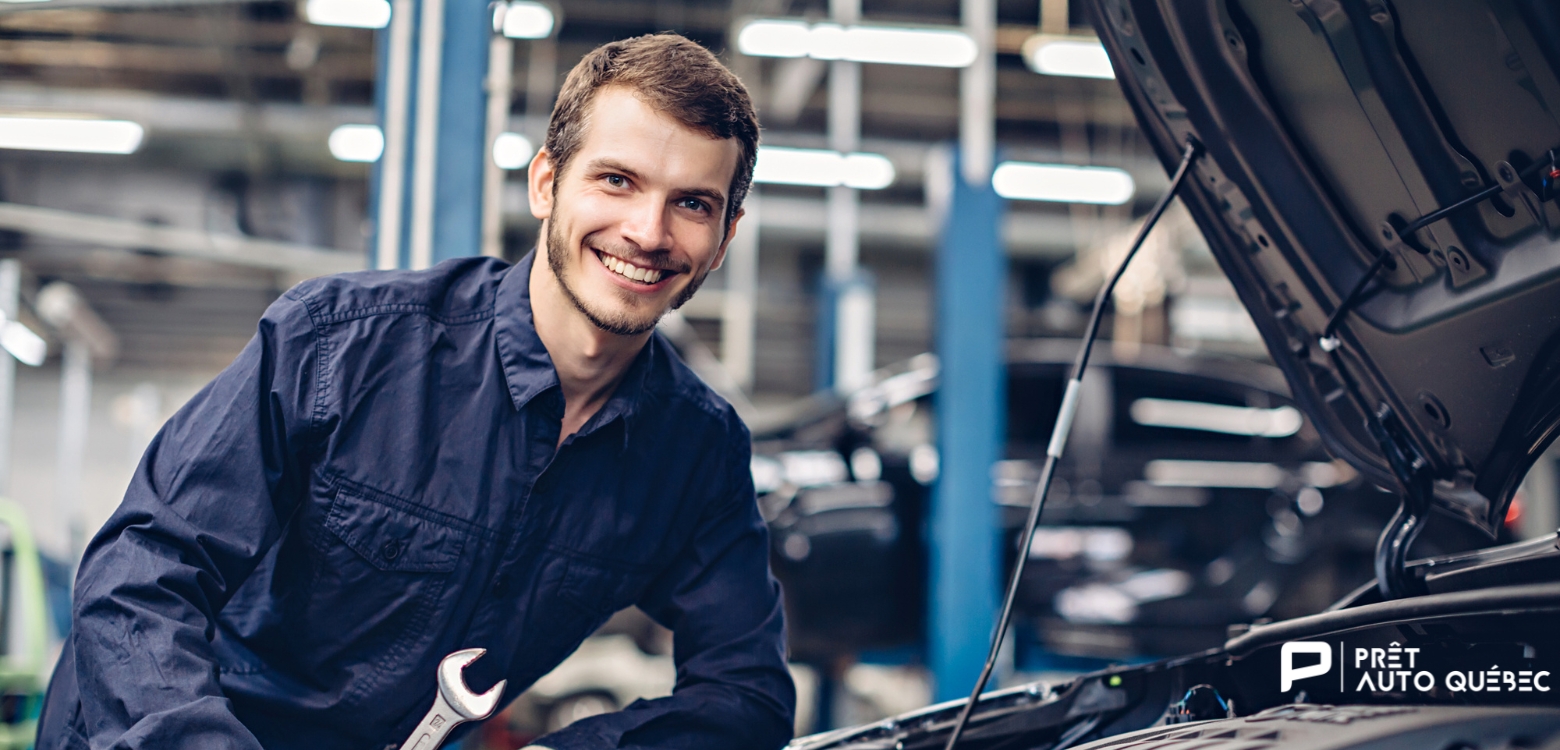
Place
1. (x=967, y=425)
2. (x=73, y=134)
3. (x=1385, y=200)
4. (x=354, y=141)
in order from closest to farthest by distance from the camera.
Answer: (x=1385, y=200) → (x=967, y=425) → (x=73, y=134) → (x=354, y=141)

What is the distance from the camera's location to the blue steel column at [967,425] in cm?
339

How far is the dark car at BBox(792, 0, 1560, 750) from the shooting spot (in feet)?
3.19

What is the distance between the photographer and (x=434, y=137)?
88.7 inches

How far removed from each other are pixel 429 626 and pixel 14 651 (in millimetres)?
2745

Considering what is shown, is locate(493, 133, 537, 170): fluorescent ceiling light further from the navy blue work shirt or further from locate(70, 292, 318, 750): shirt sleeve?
locate(70, 292, 318, 750): shirt sleeve

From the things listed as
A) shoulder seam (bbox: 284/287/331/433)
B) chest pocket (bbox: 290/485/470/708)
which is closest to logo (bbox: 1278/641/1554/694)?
chest pocket (bbox: 290/485/470/708)

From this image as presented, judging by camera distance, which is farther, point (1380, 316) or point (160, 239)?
point (160, 239)

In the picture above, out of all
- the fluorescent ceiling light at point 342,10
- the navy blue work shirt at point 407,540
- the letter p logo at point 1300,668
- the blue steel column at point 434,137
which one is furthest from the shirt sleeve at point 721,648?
the fluorescent ceiling light at point 342,10

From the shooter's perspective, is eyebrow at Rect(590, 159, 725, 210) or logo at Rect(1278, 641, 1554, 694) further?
eyebrow at Rect(590, 159, 725, 210)

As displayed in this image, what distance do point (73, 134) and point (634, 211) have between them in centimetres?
817

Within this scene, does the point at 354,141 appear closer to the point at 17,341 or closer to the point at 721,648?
the point at 17,341

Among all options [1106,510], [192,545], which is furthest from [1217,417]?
[192,545]

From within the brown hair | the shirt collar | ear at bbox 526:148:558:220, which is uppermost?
the brown hair

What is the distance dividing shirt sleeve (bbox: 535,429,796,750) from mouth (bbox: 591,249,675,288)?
0.32 metres
